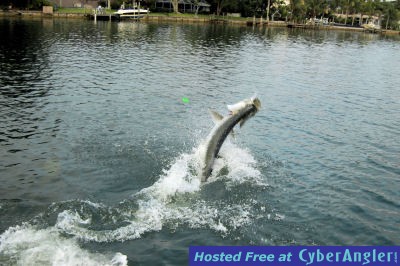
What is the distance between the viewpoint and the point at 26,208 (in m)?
15.9

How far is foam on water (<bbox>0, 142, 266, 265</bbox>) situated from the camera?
13164mm

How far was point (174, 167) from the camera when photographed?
19.6 meters

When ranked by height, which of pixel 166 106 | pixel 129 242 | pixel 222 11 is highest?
pixel 222 11

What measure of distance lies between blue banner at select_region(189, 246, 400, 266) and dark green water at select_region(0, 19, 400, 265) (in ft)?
2.05

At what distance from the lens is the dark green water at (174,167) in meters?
14.6

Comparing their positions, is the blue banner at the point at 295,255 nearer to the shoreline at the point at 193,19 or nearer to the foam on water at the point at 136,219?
the foam on water at the point at 136,219

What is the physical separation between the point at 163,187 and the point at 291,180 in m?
6.11

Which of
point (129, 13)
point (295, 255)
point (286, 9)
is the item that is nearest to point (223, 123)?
point (295, 255)

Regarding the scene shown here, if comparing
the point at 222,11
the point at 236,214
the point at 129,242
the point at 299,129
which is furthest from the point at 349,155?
the point at 222,11

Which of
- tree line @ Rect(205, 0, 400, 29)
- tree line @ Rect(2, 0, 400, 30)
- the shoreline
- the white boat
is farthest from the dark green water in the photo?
tree line @ Rect(205, 0, 400, 29)

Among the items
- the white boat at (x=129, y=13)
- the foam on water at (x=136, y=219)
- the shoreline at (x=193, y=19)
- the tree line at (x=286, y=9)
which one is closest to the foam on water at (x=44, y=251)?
the foam on water at (x=136, y=219)

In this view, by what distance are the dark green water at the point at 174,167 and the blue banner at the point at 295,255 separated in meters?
0.63

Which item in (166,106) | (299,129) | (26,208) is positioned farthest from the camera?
(166,106)

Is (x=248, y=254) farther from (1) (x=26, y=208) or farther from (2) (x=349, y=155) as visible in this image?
(2) (x=349, y=155)
